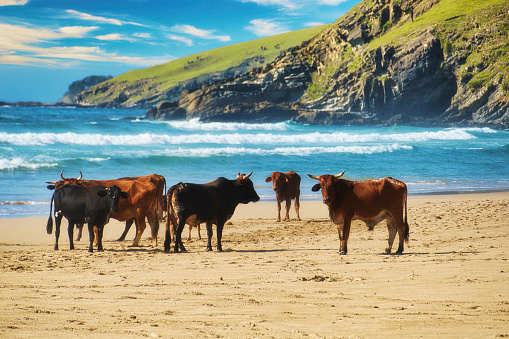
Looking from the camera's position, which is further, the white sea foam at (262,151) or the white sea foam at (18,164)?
the white sea foam at (262,151)

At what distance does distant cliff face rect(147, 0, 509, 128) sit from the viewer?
77875 mm

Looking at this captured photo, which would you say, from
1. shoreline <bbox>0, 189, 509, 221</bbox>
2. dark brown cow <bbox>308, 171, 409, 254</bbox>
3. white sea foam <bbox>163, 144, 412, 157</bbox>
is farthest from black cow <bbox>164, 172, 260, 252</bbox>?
white sea foam <bbox>163, 144, 412, 157</bbox>

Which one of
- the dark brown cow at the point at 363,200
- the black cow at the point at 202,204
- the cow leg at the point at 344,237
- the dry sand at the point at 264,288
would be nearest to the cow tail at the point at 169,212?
the black cow at the point at 202,204

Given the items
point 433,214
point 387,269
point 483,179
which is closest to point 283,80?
point 483,179

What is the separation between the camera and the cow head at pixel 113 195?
10.5 meters

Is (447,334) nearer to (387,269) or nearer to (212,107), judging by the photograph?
(387,269)

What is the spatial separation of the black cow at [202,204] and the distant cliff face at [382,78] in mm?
71468

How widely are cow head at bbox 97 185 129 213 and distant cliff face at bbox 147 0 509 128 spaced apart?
239 ft

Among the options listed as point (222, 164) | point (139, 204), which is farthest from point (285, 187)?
point (222, 164)

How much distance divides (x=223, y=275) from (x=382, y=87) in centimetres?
7884

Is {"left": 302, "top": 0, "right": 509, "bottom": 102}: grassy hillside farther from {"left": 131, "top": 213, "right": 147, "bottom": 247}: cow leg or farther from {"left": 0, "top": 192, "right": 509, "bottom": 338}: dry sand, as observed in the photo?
{"left": 131, "top": 213, "right": 147, "bottom": 247}: cow leg

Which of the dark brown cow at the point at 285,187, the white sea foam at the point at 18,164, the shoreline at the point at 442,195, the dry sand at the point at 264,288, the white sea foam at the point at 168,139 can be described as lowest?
the shoreline at the point at 442,195

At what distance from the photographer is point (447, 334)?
514 cm

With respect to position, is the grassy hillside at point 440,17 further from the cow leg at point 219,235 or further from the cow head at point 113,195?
the cow head at point 113,195
